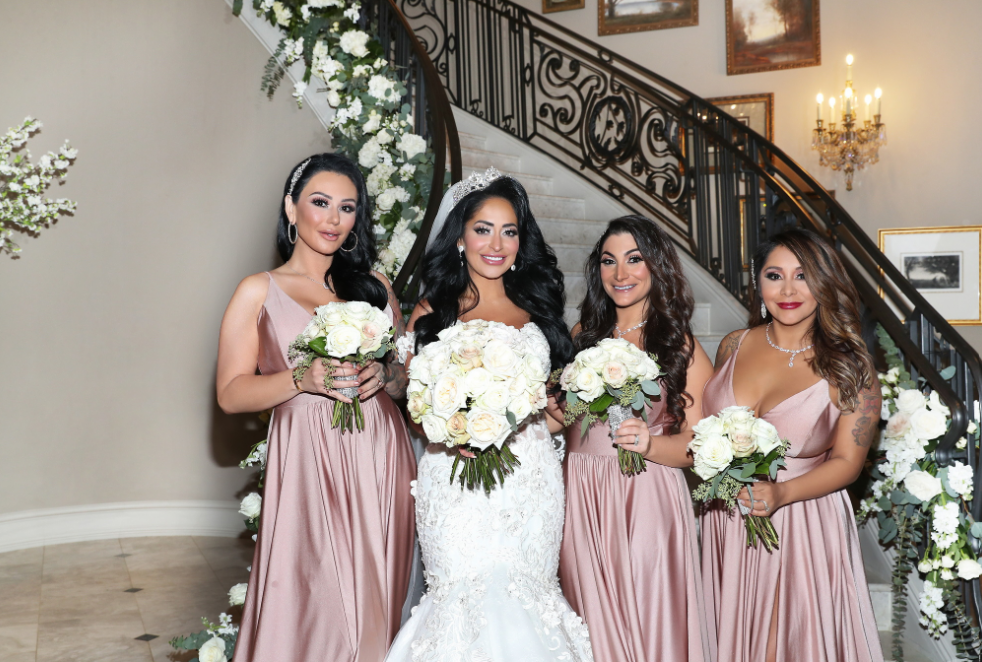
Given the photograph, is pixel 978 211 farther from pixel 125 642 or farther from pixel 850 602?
pixel 125 642

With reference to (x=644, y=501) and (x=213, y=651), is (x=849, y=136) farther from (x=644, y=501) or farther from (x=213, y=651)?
(x=213, y=651)

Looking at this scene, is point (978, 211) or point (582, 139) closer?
point (582, 139)

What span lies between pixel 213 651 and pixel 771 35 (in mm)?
8558

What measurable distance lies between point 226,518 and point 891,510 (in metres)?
5.00

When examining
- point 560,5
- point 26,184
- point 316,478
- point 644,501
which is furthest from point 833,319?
point 560,5

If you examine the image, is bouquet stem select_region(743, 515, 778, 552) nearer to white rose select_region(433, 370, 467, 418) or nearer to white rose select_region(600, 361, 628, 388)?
white rose select_region(600, 361, 628, 388)

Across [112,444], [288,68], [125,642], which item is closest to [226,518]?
[112,444]

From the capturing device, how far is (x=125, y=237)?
20.5 ft

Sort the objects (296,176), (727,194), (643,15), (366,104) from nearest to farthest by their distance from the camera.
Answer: (296,176) → (366,104) → (727,194) → (643,15)

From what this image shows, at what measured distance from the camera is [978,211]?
27.2 ft

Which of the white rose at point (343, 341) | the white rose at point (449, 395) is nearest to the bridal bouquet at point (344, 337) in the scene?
the white rose at point (343, 341)

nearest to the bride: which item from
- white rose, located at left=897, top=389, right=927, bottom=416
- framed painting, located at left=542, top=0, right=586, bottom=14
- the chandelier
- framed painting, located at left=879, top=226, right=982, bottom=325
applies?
white rose, located at left=897, top=389, right=927, bottom=416

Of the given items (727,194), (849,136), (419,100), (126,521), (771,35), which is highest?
(771,35)

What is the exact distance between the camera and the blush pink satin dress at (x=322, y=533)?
256cm
